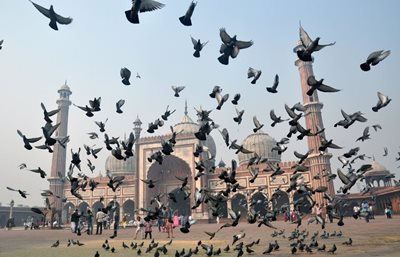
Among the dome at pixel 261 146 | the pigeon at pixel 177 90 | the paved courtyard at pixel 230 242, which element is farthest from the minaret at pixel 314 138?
the pigeon at pixel 177 90

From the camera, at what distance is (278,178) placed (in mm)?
33969

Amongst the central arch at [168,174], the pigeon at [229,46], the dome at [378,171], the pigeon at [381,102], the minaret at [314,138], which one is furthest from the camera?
the dome at [378,171]

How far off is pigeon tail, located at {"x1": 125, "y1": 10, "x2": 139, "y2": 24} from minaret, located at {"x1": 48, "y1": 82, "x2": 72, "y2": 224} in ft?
129

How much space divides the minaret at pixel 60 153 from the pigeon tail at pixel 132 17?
129 ft

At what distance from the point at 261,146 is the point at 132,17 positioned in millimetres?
38582

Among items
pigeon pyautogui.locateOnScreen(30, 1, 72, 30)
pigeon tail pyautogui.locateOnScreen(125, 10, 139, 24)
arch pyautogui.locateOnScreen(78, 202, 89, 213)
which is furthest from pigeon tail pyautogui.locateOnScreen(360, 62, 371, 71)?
arch pyautogui.locateOnScreen(78, 202, 89, 213)

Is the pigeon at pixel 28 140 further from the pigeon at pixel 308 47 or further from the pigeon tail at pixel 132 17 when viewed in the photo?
the pigeon at pixel 308 47

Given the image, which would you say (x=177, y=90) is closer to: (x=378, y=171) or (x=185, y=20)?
(x=185, y=20)

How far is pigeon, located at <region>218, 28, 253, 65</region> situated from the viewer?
5574mm

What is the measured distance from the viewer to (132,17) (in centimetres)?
410

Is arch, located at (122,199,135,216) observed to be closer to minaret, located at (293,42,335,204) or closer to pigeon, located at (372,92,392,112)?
minaret, located at (293,42,335,204)

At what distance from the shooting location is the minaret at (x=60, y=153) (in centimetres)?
4116

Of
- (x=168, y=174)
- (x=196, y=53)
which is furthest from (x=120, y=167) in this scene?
(x=196, y=53)

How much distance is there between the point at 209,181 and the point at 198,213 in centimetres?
416
